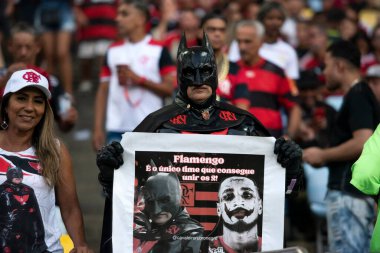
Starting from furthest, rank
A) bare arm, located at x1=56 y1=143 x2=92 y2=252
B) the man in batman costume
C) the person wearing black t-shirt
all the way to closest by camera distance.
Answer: the person wearing black t-shirt < bare arm, located at x1=56 y1=143 x2=92 y2=252 < the man in batman costume

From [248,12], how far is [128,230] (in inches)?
360

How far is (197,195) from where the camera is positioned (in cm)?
646

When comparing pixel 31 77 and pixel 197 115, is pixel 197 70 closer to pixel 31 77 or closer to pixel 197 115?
pixel 197 115

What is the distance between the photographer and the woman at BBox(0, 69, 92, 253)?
6.47 m

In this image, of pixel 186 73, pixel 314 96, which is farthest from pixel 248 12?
pixel 186 73

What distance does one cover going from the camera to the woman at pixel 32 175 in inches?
255

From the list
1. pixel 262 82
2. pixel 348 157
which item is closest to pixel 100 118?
pixel 262 82

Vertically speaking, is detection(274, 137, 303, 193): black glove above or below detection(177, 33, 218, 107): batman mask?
below

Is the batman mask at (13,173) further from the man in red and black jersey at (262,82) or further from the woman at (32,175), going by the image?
the man in red and black jersey at (262,82)

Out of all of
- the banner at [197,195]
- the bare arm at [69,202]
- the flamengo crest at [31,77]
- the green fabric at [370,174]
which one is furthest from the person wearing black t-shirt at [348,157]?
the flamengo crest at [31,77]

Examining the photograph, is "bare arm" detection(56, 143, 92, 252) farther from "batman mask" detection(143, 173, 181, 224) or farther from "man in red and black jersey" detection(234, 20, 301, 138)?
"man in red and black jersey" detection(234, 20, 301, 138)

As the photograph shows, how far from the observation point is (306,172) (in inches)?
427

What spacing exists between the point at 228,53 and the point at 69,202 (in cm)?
526

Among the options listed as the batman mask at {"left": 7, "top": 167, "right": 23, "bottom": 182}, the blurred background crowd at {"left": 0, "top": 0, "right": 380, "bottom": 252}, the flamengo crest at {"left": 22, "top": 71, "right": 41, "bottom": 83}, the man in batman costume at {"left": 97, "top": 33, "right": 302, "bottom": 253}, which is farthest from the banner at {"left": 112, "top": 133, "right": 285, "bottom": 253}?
the blurred background crowd at {"left": 0, "top": 0, "right": 380, "bottom": 252}
